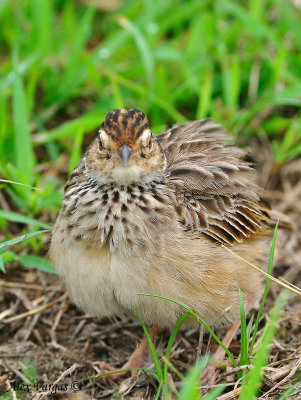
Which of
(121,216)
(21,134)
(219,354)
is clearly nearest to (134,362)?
(219,354)

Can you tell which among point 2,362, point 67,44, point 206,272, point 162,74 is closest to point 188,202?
point 206,272

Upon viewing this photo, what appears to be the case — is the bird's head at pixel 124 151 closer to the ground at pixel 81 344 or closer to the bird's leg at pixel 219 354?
the ground at pixel 81 344

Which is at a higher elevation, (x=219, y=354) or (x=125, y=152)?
(x=125, y=152)

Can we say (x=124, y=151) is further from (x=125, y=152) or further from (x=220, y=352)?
(x=220, y=352)

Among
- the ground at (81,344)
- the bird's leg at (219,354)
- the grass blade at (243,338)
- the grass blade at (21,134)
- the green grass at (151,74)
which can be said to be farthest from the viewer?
the green grass at (151,74)

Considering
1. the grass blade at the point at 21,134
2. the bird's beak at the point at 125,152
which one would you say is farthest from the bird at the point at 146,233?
the grass blade at the point at 21,134

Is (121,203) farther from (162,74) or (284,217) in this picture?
(162,74)
